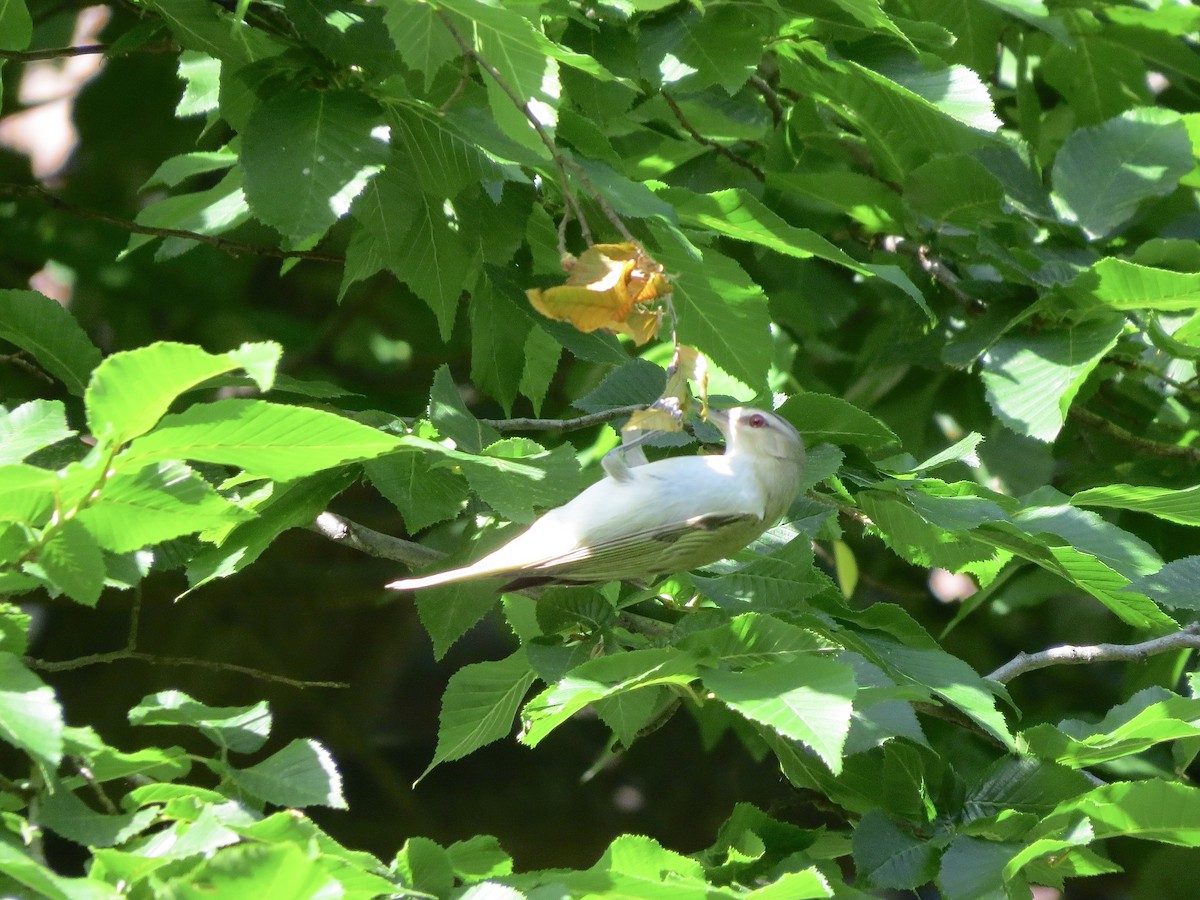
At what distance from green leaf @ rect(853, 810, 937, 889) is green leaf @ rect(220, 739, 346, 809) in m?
1.12

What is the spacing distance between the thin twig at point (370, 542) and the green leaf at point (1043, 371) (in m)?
1.53

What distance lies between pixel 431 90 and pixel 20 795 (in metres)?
1.75

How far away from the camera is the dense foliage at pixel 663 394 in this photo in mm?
2115

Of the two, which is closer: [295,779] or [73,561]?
[73,561]

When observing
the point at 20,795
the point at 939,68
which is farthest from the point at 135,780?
the point at 939,68

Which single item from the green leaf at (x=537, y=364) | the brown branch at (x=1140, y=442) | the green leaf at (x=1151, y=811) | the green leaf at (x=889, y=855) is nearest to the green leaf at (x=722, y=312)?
the green leaf at (x=537, y=364)

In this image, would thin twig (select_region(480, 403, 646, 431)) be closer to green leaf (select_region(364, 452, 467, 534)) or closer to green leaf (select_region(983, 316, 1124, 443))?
green leaf (select_region(364, 452, 467, 534))

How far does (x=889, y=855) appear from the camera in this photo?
2.74m

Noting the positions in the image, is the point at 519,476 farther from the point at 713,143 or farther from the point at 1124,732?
the point at 713,143

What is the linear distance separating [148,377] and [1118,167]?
124 inches

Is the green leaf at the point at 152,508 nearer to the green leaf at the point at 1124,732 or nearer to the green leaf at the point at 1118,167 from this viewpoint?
the green leaf at the point at 1124,732

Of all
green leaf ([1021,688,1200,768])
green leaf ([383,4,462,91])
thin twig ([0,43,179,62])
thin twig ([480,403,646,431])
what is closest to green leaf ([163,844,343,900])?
thin twig ([480,403,646,431])

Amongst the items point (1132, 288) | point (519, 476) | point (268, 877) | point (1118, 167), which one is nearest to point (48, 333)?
point (519, 476)

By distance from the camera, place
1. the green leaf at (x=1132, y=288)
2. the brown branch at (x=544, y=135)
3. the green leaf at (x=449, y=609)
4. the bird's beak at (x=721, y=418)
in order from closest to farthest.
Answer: the brown branch at (x=544, y=135) < the bird's beak at (x=721, y=418) < the green leaf at (x=449, y=609) < the green leaf at (x=1132, y=288)
